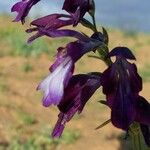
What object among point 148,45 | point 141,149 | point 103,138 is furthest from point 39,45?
point 141,149

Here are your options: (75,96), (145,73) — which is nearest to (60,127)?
(75,96)

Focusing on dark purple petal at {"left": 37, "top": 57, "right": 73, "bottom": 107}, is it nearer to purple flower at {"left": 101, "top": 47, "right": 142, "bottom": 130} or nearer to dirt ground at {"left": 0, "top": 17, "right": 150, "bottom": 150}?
purple flower at {"left": 101, "top": 47, "right": 142, "bottom": 130}

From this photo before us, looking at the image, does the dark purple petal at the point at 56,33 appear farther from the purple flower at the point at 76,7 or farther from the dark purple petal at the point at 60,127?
the dark purple petal at the point at 60,127

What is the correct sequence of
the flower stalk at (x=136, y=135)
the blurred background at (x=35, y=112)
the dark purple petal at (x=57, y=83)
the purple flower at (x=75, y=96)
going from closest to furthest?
1. the dark purple petal at (x=57, y=83)
2. the purple flower at (x=75, y=96)
3. the flower stalk at (x=136, y=135)
4. the blurred background at (x=35, y=112)

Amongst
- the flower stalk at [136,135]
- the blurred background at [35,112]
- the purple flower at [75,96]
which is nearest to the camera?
the purple flower at [75,96]

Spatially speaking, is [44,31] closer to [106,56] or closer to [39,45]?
[106,56]

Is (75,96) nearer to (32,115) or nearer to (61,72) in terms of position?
(61,72)

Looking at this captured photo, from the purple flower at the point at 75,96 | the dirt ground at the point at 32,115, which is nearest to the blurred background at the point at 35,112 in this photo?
the dirt ground at the point at 32,115
